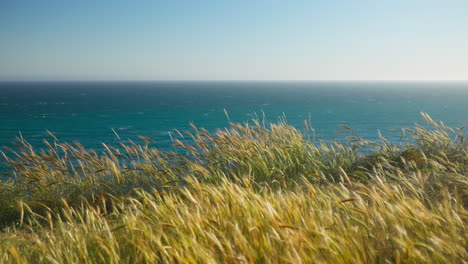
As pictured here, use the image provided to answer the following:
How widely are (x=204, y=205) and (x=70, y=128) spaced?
45.8m

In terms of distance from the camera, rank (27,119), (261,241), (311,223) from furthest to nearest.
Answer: (27,119) < (311,223) < (261,241)

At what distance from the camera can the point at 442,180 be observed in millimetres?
4773

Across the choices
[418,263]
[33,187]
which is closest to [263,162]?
[418,263]

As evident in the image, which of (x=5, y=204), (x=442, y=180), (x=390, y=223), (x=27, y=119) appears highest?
(x=390, y=223)

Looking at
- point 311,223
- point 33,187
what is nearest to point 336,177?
point 311,223

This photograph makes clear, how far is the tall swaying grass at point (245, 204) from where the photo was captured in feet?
7.93

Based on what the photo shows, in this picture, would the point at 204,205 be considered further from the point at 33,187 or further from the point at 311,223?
the point at 33,187

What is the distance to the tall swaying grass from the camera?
7.93 ft

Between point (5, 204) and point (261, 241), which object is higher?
point (261, 241)

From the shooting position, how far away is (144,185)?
238 inches

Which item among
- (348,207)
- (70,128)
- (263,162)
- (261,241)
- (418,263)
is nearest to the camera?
(418,263)

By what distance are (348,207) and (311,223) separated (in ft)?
1.69

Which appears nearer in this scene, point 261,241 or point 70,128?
point 261,241

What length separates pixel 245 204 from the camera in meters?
3.04
